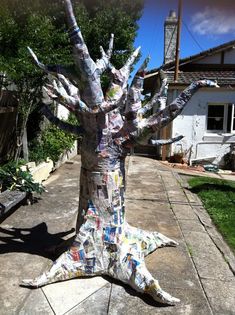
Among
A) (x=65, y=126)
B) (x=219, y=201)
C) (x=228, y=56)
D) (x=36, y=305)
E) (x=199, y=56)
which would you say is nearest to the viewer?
(x=36, y=305)

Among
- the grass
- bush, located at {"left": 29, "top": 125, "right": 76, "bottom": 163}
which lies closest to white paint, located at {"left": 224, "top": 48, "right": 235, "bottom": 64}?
the grass

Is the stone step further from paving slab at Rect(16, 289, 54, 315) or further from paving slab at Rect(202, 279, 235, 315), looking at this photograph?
paving slab at Rect(202, 279, 235, 315)

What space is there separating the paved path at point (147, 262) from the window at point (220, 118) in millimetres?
8425

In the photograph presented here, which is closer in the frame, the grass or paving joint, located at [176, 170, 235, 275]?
paving joint, located at [176, 170, 235, 275]

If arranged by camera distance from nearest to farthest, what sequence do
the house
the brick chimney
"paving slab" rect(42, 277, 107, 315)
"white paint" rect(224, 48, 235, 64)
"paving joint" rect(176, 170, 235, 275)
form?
"paving slab" rect(42, 277, 107, 315) < "paving joint" rect(176, 170, 235, 275) < the house < "white paint" rect(224, 48, 235, 64) < the brick chimney

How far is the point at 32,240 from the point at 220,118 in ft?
41.8

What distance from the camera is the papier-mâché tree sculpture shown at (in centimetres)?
412

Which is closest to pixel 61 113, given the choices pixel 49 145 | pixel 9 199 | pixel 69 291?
pixel 49 145

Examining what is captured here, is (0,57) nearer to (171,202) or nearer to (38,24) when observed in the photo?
(38,24)

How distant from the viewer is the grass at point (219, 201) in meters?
6.80

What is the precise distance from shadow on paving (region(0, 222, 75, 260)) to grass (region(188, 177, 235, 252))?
108 inches

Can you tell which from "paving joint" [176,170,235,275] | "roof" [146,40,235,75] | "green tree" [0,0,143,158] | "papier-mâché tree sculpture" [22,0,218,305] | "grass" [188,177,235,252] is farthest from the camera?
"roof" [146,40,235,75]

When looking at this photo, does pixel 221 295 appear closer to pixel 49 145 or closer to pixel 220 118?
pixel 49 145

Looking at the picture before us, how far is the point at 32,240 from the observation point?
5.75m
